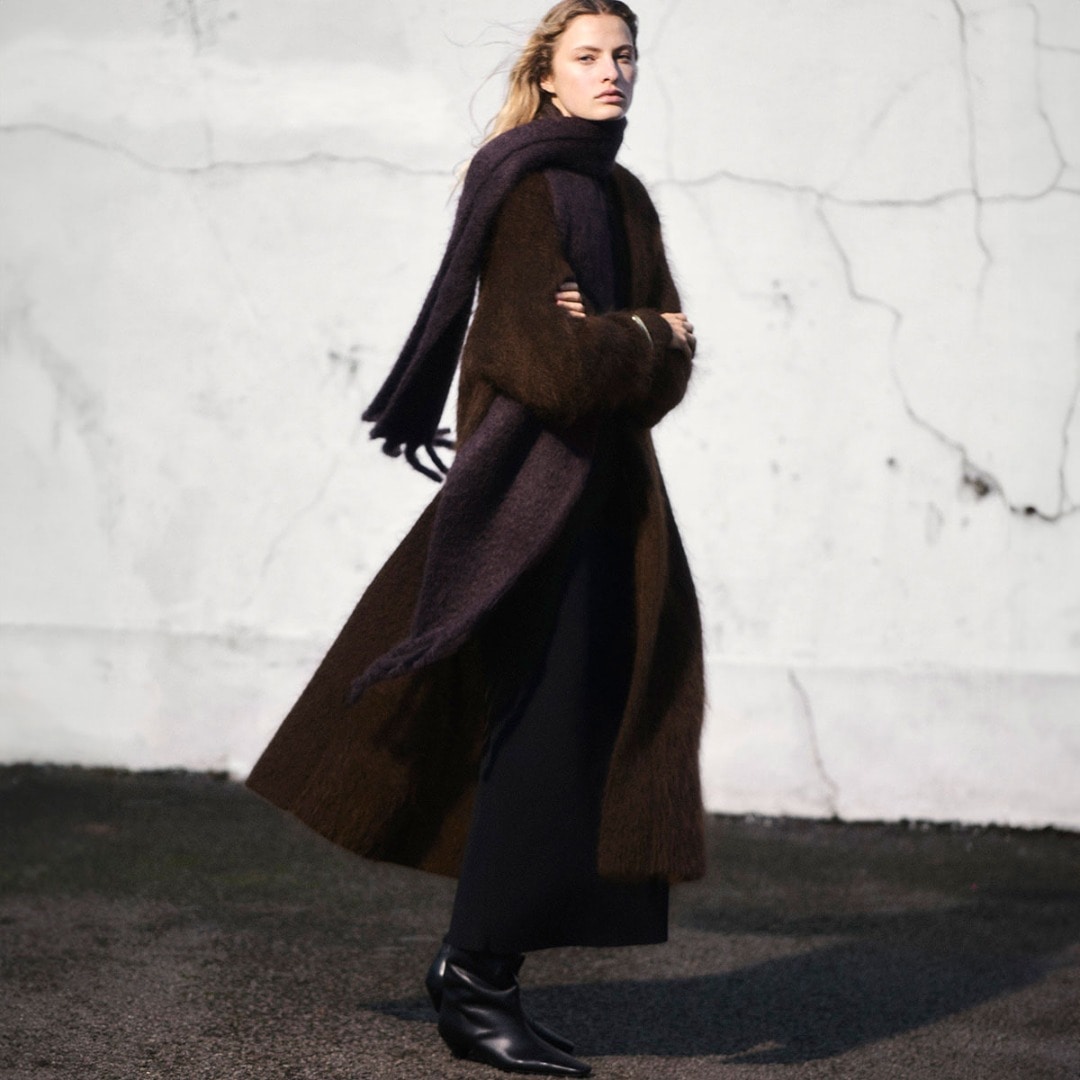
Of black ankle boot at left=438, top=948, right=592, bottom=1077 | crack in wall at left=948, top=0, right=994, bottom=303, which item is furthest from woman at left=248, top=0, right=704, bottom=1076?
crack in wall at left=948, top=0, right=994, bottom=303

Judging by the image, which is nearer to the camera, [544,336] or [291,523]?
[544,336]

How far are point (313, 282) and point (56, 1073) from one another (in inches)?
111

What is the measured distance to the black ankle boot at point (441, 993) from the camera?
2695 mm

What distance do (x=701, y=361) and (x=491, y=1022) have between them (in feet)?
8.30

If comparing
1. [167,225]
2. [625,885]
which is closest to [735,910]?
[625,885]

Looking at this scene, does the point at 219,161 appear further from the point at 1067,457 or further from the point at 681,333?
the point at 681,333

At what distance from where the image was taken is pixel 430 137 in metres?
4.91

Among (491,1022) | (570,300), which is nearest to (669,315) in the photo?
(570,300)

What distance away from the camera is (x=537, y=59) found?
2.76 m

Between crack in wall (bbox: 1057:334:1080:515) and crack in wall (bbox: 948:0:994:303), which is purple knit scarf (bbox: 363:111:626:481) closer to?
crack in wall (bbox: 948:0:994:303)

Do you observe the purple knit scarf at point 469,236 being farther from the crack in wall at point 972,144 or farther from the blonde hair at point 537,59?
the crack in wall at point 972,144

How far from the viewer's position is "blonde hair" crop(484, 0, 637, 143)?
2.72m

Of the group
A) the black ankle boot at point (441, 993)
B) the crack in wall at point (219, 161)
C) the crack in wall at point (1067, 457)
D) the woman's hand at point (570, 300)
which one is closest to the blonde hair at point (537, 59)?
the woman's hand at point (570, 300)

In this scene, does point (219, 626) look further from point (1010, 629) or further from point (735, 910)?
point (1010, 629)
